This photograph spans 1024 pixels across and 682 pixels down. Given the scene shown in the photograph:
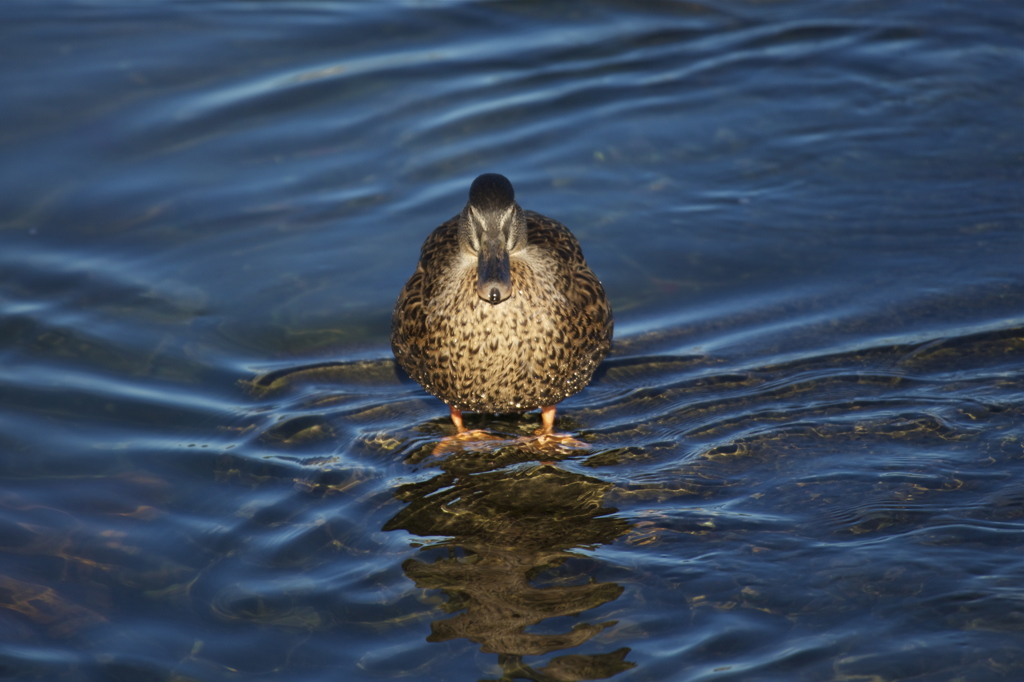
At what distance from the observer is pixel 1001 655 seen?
13.4 feet

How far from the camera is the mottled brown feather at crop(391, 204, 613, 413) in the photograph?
549 cm

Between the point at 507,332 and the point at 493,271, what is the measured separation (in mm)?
500

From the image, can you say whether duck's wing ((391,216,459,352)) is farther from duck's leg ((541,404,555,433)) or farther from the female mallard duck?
duck's leg ((541,404,555,433))

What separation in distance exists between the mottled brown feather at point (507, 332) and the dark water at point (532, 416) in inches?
15.9

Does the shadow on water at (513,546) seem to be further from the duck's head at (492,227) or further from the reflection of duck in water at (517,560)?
the duck's head at (492,227)

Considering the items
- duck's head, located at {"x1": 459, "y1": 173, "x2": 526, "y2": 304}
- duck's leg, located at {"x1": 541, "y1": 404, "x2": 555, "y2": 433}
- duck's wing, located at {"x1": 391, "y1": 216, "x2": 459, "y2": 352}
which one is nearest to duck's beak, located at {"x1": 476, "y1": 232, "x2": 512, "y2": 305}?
Result: duck's head, located at {"x1": 459, "y1": 173, "x2": 526, "y2": 304}

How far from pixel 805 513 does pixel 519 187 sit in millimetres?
4008

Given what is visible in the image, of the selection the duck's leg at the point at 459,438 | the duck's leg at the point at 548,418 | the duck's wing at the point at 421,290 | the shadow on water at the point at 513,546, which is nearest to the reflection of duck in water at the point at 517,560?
the shadow on water at the point at 513,546

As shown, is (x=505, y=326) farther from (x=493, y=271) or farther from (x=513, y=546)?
(x=513, y=546)

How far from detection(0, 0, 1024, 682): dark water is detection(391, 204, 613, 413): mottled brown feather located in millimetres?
404

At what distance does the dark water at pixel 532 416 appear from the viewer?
4531mm

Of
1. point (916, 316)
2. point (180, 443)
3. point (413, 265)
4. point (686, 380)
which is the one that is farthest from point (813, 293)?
point (180, 443)

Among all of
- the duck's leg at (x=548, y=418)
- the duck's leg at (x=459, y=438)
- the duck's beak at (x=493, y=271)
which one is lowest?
the duck's leg at (x=459, y=438)

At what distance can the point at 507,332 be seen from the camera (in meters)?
5.48
